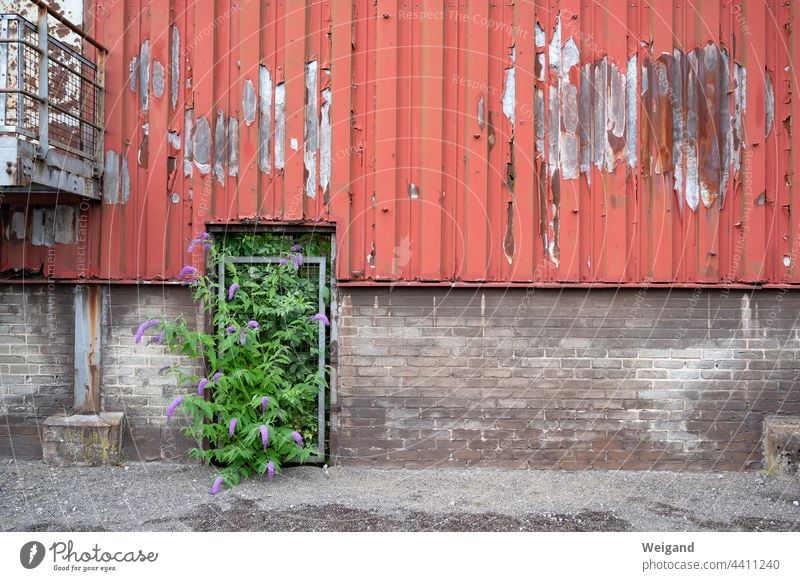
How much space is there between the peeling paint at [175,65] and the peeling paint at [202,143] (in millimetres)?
316

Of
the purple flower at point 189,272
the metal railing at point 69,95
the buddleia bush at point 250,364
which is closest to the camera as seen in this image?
the buddleia bush at point 250,364

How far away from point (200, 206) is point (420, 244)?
6.89ft

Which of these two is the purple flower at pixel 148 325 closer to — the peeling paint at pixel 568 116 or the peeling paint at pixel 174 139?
the peeling paint at pixel 174 139

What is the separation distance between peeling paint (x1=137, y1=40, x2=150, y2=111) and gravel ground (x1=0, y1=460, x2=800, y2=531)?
3422 mm

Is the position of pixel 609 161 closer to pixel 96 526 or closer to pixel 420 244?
pixel 420 244

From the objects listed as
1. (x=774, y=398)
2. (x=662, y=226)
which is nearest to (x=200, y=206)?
(x=662, y=226)

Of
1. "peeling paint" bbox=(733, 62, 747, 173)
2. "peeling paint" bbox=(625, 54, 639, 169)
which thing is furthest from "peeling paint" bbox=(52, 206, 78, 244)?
"peeling paint" bbox=(733, 62, 747, 173)

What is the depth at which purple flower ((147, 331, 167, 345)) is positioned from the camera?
20.2 feet

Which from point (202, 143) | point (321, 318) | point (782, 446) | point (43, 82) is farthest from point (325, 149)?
point (782, 446)

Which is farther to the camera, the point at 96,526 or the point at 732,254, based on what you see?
the point at 732,254

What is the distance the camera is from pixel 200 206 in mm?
6668

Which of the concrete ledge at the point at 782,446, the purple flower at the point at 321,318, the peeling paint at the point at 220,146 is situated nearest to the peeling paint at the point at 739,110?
the concrete ledge at the point at 782,446

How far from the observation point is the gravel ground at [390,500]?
5324 mm

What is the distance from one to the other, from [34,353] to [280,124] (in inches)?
126
